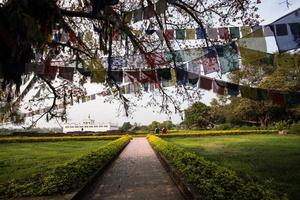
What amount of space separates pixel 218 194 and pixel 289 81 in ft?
124

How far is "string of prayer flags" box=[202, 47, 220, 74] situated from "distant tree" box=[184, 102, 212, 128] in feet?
206

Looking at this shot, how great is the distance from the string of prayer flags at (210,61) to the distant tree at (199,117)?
62940 mm

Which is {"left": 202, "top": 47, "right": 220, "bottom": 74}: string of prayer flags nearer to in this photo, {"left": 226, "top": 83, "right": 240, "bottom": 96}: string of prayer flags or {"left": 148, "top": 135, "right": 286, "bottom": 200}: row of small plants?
{"left": 226, "top": 83, "right": 240, "bottom": 96}: string of prayer flags

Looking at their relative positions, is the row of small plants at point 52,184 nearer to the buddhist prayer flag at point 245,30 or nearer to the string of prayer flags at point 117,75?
the string of prayer flags at point 117,75

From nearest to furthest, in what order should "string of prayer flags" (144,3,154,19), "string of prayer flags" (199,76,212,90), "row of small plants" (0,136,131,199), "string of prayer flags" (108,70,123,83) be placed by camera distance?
"row of small plants" (0,136,131,199), "string of prayer flags" (144,3,154,19), "string of prayer flags" (199,76,212,90), "string of prayer flags" (108,70,123,83)

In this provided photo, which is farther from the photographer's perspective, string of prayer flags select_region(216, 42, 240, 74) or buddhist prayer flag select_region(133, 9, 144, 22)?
string of prayer flags select_region(216, 42, 240, 74)

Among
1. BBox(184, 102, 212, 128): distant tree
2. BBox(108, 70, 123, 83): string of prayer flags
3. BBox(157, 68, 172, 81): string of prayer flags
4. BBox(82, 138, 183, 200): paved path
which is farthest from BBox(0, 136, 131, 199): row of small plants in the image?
BBox(184, 102, 212, 128): distant tree

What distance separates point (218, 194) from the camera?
6.34 metres

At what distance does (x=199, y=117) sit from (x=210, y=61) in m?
64.0

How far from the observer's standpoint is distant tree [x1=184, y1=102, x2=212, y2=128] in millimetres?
72875

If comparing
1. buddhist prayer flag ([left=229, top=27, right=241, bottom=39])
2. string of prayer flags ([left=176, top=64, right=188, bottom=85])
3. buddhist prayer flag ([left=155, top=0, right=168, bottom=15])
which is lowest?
string of prayer flags ([left=176, top=64, right=188, bottom=85])

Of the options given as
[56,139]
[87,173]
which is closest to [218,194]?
[87,173]

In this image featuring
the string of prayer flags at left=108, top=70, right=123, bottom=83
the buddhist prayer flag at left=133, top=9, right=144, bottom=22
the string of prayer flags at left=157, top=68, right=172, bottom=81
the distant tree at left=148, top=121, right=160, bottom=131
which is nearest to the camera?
the buddhist prayer flag at left=133, top=9, right=144, bottom=22

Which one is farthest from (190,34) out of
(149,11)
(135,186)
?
(135,186)
